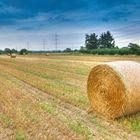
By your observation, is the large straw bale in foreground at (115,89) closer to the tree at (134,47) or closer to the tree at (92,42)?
the tree at (134,47)

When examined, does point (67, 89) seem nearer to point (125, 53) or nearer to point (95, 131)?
point (95, 131)

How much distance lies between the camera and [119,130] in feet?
23.5

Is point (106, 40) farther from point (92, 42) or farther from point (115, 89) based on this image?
point (115, 89)

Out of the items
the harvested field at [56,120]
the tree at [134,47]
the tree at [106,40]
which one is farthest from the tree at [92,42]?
the harvested field at [56,120]

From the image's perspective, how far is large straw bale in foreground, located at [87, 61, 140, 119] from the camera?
814 cm

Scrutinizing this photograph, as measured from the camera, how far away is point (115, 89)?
8477mm

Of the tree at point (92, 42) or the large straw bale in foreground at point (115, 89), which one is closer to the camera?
the large straw bale in foreground at point (115, 89)

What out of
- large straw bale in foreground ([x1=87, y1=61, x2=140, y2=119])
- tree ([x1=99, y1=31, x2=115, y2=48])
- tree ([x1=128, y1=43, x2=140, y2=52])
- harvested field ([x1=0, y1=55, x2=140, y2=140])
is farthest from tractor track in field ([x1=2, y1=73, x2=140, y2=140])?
tree ([x1=99, y1=31, x2=115, y2=48])

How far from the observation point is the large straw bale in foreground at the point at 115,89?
8141 millimetres

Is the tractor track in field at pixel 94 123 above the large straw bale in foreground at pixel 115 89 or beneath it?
beneath

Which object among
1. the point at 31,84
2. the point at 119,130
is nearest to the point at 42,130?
the point at 119,130

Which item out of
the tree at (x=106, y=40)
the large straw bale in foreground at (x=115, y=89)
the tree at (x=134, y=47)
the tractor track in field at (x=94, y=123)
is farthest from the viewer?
the tree at (x=106, y=40)

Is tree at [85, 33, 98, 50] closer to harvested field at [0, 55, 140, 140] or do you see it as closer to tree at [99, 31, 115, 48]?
tree at [99, 31, 115, 48]

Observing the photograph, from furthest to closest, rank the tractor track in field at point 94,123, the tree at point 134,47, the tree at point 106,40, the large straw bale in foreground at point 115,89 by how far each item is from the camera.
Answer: the tree at point 106,40 < the tree at point 134,47 < the large straw bale in foreground at point 115,89 < the tractor track in field at point 94,123
